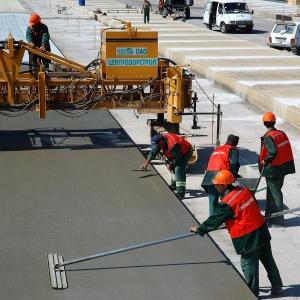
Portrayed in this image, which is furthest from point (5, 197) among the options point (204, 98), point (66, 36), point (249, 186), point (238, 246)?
point (66, 36)

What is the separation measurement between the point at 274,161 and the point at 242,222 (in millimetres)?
2982

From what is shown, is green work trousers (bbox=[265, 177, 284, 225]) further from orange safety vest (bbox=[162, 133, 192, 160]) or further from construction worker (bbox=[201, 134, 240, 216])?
orange safety vest (bbox=[162, 133, 192, 160])

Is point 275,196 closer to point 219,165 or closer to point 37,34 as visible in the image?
point 219,165

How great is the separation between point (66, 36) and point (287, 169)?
31.4 metres

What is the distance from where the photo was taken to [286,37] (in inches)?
1401

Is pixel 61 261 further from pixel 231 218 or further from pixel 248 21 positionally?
pixel 248 21

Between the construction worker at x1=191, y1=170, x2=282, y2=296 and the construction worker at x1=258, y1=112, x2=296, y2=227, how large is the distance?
106 inches

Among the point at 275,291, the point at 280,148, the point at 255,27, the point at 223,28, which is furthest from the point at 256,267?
the point at 255,27

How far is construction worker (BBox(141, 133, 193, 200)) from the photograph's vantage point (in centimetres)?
1338

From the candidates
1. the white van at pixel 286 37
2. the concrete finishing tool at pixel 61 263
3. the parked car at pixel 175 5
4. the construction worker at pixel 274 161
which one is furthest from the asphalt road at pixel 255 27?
the concrete finishing tool at pixel 61 263

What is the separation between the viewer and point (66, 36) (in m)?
42.4

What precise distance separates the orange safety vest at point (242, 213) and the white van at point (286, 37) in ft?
86.8

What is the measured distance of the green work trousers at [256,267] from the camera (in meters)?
9.55

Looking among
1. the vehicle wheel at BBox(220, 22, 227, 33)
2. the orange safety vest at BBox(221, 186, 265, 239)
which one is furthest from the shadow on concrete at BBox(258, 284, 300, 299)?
the vehicle wheel at BBox(220, 22, 227, 33)
